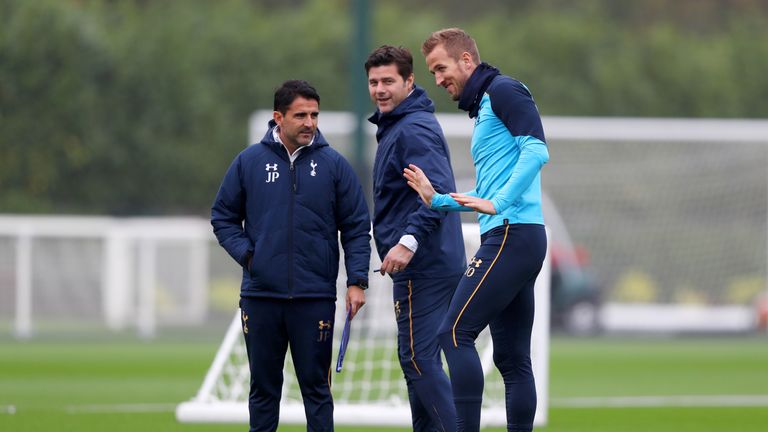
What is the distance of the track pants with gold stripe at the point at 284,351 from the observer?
24.1 ft

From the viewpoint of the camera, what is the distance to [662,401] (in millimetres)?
12688

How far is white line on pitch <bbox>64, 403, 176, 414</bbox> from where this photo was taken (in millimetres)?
11227

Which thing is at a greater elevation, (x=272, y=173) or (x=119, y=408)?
(x=272, y=173)

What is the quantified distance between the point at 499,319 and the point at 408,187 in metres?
0.82

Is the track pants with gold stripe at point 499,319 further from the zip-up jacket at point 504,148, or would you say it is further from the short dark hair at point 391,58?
the short dark hair at point 391,58

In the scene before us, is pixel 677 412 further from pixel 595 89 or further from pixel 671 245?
pixel 595 89

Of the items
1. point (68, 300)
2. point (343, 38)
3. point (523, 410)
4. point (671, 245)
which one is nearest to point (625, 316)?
point (671, 245)

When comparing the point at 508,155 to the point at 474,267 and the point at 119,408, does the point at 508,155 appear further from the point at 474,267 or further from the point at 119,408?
the point at 119,408

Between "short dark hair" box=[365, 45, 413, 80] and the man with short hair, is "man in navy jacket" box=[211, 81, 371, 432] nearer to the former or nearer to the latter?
"short dark hair" box=[365, 45, 413, 80]

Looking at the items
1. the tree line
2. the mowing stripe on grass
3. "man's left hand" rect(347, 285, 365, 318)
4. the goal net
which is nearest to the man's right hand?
"man's left hand" rect(347, 285, 365, 318)

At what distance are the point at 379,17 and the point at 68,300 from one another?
1768 centimetres

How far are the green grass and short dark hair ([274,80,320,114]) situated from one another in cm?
315

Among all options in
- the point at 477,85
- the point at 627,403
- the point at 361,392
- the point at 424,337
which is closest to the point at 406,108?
the point at 477,85

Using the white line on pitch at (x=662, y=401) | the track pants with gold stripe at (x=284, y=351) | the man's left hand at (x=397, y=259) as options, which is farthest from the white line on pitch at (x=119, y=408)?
the man's left hand at (x=397, y=259)
